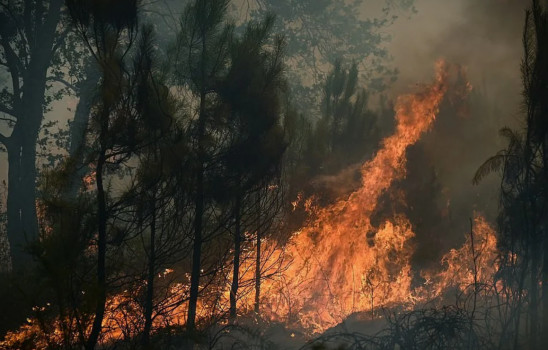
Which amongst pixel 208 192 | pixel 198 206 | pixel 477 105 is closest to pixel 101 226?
pixel 198 206

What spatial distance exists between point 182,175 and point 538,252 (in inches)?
211

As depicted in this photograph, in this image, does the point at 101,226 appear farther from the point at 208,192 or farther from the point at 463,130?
the point at 463,130

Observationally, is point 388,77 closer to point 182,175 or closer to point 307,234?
point 307,234

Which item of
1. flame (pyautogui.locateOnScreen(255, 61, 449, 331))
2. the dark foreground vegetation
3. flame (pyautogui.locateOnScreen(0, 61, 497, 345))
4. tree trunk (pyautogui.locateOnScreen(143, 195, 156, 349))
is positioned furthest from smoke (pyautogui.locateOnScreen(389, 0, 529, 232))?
tree trunk (pyautogui.locateOnScreen(143, 195, 156, 349))

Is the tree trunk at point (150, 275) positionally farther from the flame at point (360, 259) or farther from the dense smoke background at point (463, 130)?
the dense smoke background at point (463, 130)

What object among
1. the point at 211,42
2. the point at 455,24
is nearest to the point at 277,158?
the point at 211,42

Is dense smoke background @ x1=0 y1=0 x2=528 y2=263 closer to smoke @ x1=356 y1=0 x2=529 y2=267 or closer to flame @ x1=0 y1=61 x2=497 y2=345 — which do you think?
smoke @ x1=356 y1=0 x2=529 y2=267

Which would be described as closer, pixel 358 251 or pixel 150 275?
pixel 150 275

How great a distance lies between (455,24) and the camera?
17.6 meters

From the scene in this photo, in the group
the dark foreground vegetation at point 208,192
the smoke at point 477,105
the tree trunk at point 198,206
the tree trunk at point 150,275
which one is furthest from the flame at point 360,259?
the tree trunk at point 150,275

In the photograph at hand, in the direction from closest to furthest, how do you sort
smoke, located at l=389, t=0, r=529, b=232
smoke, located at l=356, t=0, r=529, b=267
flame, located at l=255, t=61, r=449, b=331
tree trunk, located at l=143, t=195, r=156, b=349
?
tree trunk, located at l=143, t=195, r=156, b=349
flame, located at l=255, t=61, r=449, b=331
smoke, located at l=356, t=0, r=529, b=267
smoke, located at l=389, t=0, r=529, b=232

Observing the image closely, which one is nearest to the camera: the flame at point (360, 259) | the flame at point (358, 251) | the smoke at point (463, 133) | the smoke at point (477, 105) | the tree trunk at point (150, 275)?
the tree trunk at point (150, 275)

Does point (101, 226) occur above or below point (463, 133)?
below

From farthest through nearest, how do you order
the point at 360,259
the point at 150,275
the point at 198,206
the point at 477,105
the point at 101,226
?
the point at 477,105 → the point at 360,259 → the point at 198,206 → the point at 150,275 → the point at 101,226
